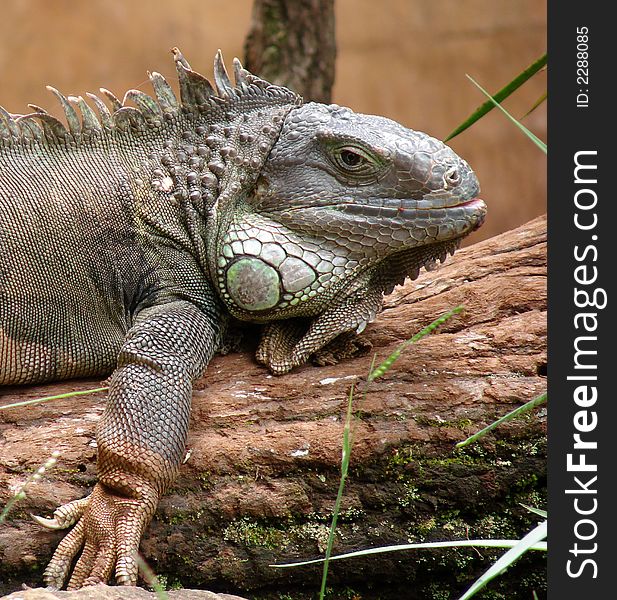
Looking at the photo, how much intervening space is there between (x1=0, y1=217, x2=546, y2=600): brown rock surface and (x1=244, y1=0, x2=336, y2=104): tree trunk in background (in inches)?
172

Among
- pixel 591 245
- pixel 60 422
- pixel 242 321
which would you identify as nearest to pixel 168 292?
pixel 242 321

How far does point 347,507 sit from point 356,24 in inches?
543

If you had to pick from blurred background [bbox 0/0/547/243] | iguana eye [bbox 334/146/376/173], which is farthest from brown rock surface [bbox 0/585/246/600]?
blurred background [bbox 0/0/547/243]

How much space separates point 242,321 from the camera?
200 inches

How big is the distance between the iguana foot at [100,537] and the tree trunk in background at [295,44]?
5.19 metres

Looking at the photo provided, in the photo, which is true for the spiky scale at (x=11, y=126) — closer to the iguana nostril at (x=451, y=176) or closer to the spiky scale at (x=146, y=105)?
the spiky scale at (x=146, y=105)

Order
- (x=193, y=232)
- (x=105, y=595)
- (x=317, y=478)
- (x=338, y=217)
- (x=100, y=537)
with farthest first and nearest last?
1. (x=193, y=232)
2. (x=338, y=217)
3. (x=317, y=478)
4. (x=100, y=537)
5. (x=105, y=595)

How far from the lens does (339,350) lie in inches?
200

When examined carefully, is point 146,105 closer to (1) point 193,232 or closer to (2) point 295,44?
(1) point 193,232

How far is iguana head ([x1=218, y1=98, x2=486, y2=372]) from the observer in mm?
4598

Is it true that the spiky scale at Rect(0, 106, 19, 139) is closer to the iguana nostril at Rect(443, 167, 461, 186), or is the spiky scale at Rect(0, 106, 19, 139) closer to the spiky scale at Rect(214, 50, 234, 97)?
the spiky scale at Rect(214, 50, 234, 97)

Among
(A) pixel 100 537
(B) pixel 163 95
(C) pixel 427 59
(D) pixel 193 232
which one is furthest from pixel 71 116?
(C) pixel 427 59

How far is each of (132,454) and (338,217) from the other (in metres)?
1.66

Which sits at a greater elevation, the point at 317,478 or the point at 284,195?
the point at 284,195
